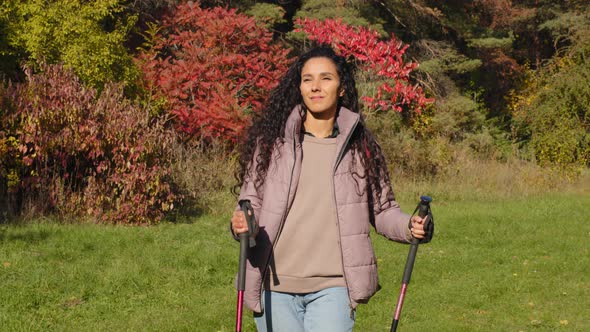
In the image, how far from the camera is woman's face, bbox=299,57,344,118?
386 cm

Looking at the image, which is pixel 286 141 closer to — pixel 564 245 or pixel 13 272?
pixel 13 272

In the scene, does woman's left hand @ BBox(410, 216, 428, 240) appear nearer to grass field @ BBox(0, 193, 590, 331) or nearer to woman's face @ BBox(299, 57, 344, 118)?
woman's face @ BBox(299, 57, 344, 118)

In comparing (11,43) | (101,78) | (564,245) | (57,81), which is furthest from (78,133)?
(564,245)

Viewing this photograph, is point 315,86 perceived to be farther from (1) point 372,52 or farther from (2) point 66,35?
(1) point 372,52

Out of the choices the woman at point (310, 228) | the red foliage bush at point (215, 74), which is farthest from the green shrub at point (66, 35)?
the woman at point (310, 228)

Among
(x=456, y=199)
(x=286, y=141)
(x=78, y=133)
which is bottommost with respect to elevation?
(x=456, y=199)

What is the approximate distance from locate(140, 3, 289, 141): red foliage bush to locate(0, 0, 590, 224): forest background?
4 cm

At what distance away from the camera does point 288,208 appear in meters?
3.67

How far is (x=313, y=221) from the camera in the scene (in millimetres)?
3678

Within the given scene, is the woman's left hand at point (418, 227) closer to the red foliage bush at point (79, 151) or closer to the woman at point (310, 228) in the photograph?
the woman at point (310, 228)

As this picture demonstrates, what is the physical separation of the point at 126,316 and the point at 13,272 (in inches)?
64.3

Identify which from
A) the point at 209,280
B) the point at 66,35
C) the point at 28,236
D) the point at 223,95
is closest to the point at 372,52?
the point at 223,95

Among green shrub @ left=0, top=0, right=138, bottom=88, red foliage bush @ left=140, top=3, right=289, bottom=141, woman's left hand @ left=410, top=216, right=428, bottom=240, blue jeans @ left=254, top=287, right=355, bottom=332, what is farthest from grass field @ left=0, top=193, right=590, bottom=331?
red foliage bush @ left=140, top=3, right=289, bottom=141

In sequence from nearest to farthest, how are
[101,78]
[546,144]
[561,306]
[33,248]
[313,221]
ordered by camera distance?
[313,221] < [561,306] < [33,248] < [101,78] < [546,144]
